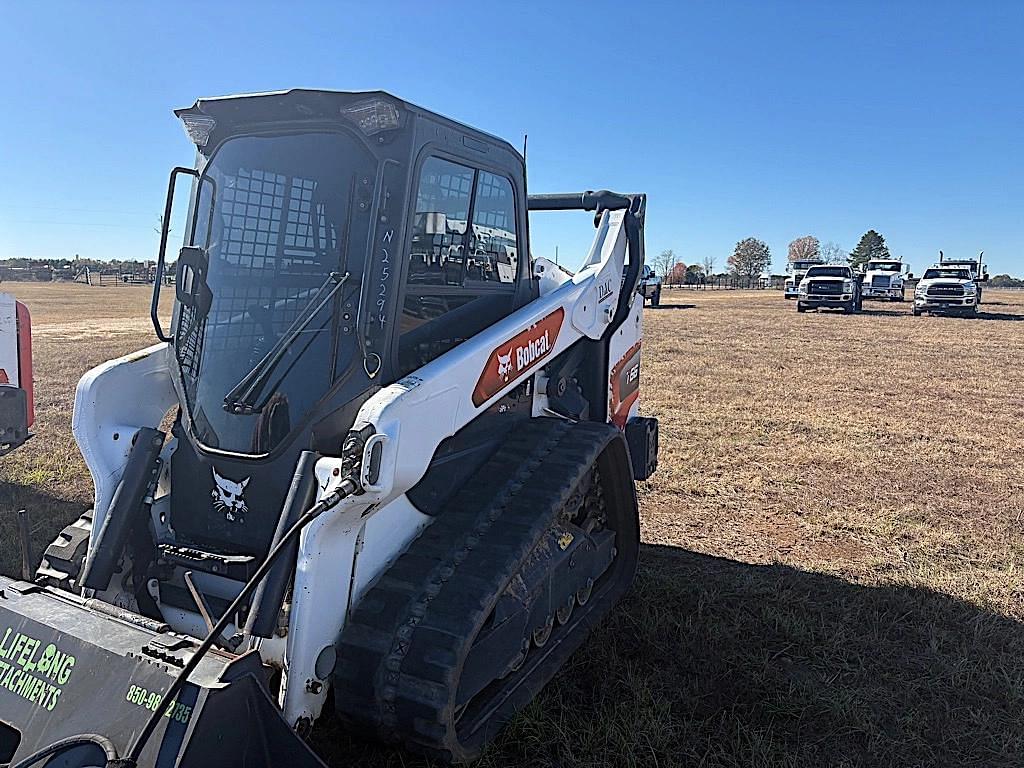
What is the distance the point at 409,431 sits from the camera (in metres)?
3.02

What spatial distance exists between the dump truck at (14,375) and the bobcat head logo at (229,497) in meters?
3.96

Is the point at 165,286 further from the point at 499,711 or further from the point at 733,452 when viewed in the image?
the point at 733,452

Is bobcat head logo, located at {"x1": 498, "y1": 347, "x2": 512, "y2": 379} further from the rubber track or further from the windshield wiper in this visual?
the windshield wiper

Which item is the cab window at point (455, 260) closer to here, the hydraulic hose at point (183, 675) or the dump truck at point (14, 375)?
the hydraulic hose at point (183, 675)

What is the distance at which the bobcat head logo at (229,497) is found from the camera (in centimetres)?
332

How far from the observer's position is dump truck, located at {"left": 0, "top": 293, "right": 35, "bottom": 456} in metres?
6.42

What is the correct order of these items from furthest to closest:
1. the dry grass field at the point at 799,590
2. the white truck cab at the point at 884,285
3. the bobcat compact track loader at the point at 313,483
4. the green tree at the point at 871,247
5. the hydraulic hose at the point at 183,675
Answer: the green tree at the point at 871,247 → the white truck cab at the point at 884,285 → the dry grass field at the point at 799,590 → the bobcat compact track loader at the point at 313,483 → the hydraulic hose at the point at 183,675

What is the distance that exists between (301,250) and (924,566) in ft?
14.9

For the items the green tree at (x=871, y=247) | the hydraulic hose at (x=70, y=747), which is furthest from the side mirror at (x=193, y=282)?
the green tree at (x=871, y=247)

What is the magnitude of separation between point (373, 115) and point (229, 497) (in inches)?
62.0

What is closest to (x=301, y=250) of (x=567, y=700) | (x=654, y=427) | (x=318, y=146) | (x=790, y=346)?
(x=318, y=146)

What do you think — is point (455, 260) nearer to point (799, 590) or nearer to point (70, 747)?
point (70, 747)

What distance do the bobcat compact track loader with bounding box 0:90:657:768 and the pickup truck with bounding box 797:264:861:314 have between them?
2853 centimetres

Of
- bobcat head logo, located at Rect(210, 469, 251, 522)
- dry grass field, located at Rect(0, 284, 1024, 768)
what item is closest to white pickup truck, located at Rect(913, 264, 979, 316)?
dry grass field, located at Rect(0, 284, 1024, 768)
